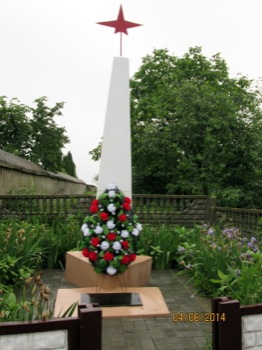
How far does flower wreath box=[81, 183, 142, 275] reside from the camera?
453cm

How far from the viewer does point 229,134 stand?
12117 mm

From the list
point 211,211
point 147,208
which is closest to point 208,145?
point 211,211

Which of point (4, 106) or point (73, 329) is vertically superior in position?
point (4, 106)

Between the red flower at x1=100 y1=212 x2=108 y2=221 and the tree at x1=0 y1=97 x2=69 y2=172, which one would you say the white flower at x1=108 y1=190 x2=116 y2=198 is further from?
the tree at x1=0 y1=97 x2=69 y2=172

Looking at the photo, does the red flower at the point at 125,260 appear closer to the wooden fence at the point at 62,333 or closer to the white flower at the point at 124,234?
the white flower at the point at 124,234

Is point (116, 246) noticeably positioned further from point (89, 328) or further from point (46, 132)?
point (46, 132)

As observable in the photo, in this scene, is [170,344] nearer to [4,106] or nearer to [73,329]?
[73,329]

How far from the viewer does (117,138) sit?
555 cm

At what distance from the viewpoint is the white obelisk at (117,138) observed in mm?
5480

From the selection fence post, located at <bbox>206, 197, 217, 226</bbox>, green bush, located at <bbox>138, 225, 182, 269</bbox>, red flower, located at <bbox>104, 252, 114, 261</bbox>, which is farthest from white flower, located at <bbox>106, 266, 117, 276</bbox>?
fence post, located at <bbox>206, 197, 217, 226</bbox>

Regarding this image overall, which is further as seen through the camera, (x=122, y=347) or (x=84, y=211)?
(x=84, y=211)

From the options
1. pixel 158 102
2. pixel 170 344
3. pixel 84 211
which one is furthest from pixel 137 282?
pixel 158 102

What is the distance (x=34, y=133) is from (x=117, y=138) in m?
19.3

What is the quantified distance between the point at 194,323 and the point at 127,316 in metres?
0.72
